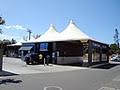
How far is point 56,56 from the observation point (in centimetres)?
3225

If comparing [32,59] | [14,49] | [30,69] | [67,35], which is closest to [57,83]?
[30,69]

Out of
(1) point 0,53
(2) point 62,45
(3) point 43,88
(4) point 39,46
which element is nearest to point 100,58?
(2) point 62,45

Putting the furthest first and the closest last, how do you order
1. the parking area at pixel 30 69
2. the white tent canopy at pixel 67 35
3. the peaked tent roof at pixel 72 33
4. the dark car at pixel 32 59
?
the peaked tent roof at pixel 72 33 → the white tent canopy at pixel 67 35 → the dark car at pixel 32 59 → the parking area at pixel 30 69

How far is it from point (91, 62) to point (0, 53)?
1466cm

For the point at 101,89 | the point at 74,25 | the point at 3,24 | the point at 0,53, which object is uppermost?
the point at 74,25

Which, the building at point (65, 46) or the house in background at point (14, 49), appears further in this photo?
the house in background at point (14, 49)

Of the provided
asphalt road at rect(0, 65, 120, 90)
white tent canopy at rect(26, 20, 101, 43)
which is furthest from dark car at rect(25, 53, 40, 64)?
asphalt road at rect(0, 65, 120, 90)

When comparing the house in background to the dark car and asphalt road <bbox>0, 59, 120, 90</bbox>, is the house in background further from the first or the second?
asphalt road <bbox>0, 59, 120, 90</bbox>

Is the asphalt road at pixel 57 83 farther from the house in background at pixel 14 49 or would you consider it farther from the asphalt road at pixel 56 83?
the house in background at pixel 14 49

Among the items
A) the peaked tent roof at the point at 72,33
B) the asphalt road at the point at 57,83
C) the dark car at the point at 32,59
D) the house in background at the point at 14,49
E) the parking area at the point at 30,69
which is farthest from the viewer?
the house in background at the point at 14,49

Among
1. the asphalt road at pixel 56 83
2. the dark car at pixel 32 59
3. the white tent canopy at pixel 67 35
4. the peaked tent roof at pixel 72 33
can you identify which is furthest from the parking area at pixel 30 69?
the peaked tent roof at pixel 72 33

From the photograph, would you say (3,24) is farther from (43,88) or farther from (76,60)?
(76,60)

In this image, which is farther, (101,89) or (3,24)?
(3,24)

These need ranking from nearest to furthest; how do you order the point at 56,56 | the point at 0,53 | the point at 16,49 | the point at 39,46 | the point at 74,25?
the point at 0,53
the point at 56,56
the point at 39,46
the point at 74,25
the point at 16,49
